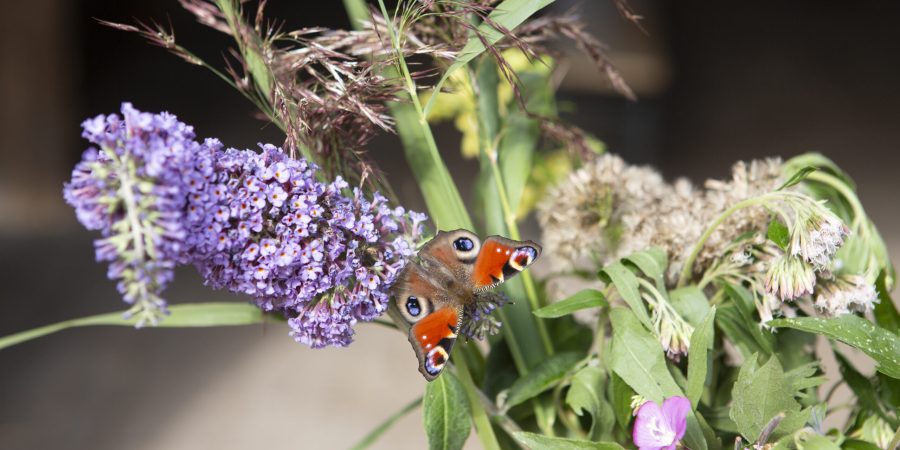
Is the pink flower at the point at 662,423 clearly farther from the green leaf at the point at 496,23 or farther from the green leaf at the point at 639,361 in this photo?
the green leaf at the point at 496,23

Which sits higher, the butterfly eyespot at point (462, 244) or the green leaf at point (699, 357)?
the butterfly eyespot at point (462, 244)

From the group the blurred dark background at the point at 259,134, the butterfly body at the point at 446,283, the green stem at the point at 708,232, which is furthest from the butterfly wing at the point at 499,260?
the blurred dark background at the point at 259,134

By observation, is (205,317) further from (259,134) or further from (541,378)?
(259,134)

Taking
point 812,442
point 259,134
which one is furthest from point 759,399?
point 259,134

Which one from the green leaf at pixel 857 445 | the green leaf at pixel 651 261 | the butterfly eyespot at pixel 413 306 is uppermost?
the butterfly eyespot at pixel 413 306

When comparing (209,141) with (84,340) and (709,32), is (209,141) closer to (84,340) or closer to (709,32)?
(84,340)

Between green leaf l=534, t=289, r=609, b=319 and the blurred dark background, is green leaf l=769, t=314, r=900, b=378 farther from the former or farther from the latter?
the blurred dark background
